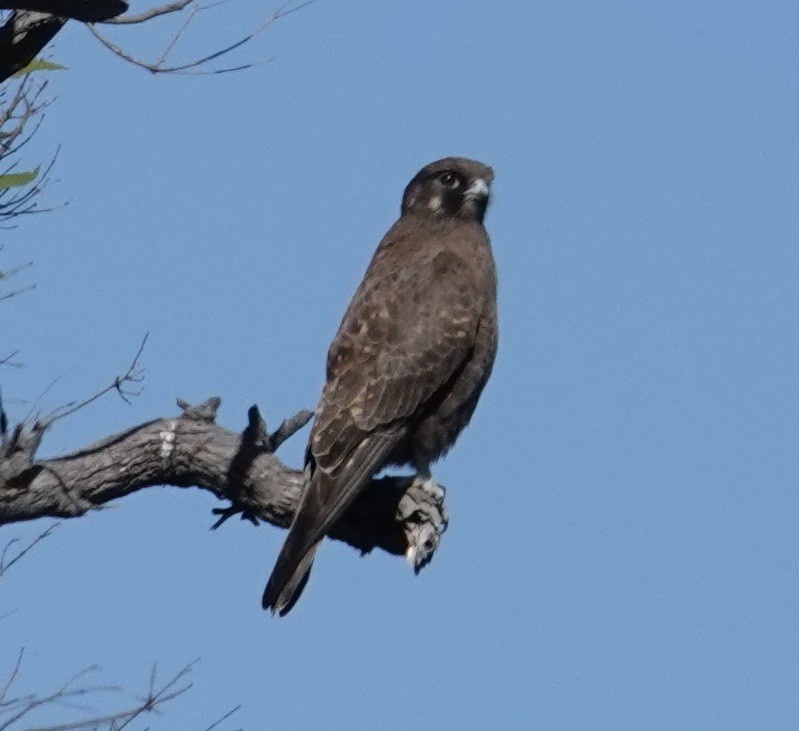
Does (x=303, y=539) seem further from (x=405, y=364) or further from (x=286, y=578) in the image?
(x=405, y=364)

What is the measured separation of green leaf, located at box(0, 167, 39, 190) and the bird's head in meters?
1.91

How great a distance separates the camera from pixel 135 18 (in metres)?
3.28

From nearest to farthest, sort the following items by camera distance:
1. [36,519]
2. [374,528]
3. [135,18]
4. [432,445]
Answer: [135,18] → [36,519] → [374,528] → [432,445]

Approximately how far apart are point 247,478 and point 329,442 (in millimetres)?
550

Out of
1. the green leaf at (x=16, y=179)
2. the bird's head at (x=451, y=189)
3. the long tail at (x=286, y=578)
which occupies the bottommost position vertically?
the long tail at (x=286, y=578)

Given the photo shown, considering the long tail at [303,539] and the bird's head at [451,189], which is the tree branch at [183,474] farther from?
the bird's head at [451,189]

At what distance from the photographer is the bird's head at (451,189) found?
18.9ft

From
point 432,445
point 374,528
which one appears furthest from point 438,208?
point 374,528

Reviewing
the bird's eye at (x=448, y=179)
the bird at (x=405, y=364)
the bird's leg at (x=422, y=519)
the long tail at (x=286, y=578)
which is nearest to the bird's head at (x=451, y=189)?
the bird's eye at (x=448, y=179)

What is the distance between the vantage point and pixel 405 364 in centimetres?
494

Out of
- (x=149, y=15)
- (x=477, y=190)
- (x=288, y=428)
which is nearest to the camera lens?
(x=149, y=15)

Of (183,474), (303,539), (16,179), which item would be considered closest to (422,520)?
(303,539)

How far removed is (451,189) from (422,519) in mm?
1850

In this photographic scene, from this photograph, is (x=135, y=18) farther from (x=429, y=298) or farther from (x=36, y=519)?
(x=429, y=298)
